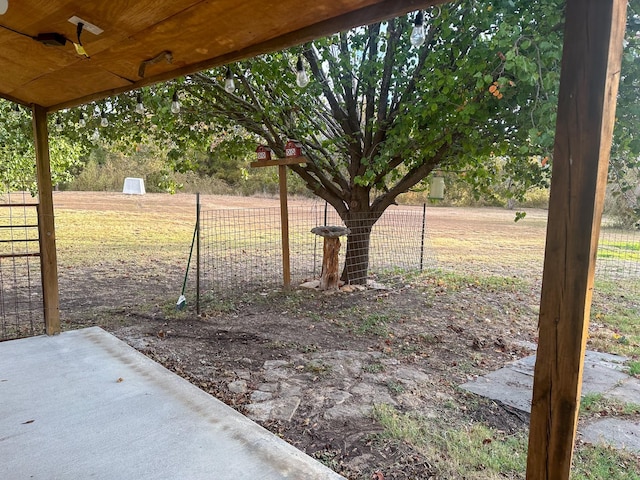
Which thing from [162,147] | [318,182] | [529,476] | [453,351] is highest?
[162,147]

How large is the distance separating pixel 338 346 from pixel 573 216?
2.72 m

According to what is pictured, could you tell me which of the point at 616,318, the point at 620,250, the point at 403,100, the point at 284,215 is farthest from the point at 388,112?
the point at 620,250

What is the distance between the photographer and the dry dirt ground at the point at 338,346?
225 cm

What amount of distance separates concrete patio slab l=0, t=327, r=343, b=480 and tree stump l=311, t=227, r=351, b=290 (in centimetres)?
283

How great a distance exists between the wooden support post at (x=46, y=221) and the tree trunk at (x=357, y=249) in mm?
3416

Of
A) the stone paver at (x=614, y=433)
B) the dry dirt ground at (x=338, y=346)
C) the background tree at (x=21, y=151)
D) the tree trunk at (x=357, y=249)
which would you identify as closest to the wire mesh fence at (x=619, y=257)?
the dry dirt ground at (x=338, y=346)

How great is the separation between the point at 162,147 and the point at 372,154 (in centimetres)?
315

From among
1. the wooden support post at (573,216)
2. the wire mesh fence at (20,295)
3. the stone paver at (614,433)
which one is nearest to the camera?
the wooden support post at (573,216)

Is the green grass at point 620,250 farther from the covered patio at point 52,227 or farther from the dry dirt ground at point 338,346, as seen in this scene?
the covered patio at point 52,227

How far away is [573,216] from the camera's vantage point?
98 centimetres

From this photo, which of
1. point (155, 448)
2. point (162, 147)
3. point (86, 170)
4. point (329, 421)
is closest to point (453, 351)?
point (329, 421)

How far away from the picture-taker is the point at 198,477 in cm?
170

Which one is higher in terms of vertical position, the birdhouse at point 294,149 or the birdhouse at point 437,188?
the birdhouse at point 294,149

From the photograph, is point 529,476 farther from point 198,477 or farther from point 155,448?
point 155,448
